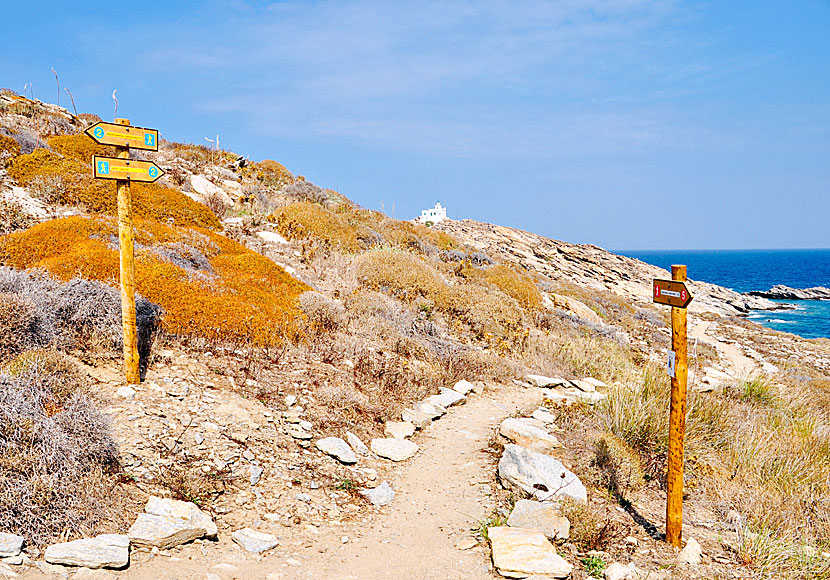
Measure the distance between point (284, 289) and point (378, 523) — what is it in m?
6.51

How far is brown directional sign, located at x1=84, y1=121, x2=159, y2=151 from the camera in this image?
5789 millimetres

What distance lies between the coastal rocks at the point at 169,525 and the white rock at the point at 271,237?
11.9m

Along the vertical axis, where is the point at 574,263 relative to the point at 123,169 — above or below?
above

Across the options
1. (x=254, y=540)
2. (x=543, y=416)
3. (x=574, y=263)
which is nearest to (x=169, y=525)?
(x=254, y=540)

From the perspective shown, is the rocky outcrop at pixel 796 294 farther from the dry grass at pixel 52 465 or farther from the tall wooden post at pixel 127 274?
the dry grass at pixel 52 465

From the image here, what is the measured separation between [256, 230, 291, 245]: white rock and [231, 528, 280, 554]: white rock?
39.4 ft

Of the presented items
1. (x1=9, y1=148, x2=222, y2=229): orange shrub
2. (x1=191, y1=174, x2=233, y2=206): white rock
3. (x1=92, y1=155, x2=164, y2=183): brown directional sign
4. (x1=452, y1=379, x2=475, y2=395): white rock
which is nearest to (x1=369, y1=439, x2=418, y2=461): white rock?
(x1=452, y1=379, x2=475, y2=395): white rock

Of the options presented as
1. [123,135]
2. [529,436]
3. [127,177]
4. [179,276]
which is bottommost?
[529,436]

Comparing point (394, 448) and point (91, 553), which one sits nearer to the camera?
point (91, 553)

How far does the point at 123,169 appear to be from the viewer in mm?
6062

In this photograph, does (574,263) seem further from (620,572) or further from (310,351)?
(620,572)

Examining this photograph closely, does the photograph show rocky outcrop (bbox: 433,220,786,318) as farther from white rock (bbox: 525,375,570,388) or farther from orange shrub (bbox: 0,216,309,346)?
orange shrub (bbox: 0,216,309,346)

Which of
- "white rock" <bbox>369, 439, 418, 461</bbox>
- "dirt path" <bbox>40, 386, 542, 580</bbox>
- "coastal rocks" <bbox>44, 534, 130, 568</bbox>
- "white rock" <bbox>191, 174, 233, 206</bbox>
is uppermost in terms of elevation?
"white rock" <bbox>191, 174, 233, 206</bbox>

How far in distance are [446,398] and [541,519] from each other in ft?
13.6
